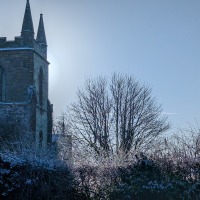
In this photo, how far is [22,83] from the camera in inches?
1264

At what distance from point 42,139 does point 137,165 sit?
22121mm

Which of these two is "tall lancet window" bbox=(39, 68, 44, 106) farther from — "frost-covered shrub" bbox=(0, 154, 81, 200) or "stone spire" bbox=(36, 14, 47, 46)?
"frost-covered shrub" bbox=(0, 154, 81, 200)

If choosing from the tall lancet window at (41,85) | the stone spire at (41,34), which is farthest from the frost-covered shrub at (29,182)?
the stone spire at (41,34)

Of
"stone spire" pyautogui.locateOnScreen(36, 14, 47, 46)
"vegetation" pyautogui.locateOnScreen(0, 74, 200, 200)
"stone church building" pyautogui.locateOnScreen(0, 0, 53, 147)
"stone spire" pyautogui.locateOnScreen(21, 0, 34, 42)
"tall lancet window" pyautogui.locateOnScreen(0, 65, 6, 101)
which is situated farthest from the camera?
"stone spire" pyautogui.locateOnScreen(36, 14, 47, 46)

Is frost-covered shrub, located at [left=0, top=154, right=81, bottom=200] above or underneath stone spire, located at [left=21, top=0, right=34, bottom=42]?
underneath

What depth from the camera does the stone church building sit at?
30.9 m

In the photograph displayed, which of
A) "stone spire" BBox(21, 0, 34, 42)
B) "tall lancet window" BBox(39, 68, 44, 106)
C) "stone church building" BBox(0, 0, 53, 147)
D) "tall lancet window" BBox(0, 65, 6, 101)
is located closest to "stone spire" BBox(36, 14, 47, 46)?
"stone church building" BBox(0, 0, 53, 147)

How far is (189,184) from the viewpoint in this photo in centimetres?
1084

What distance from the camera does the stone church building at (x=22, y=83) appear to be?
30.9m

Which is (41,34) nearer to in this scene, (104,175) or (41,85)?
(41,85)

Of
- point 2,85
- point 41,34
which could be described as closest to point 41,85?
point 2,85

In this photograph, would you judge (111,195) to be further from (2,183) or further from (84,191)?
(2,183)

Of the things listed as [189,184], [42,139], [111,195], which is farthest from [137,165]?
[42,139]

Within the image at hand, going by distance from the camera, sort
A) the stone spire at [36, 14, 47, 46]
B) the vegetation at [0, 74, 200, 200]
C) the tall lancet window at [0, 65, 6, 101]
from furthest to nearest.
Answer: the stone spire at [36, 14, 47, 46], the tall lancet window at [0, 65, 6, 101], the vegetation at [0, 74, 200, 200]
